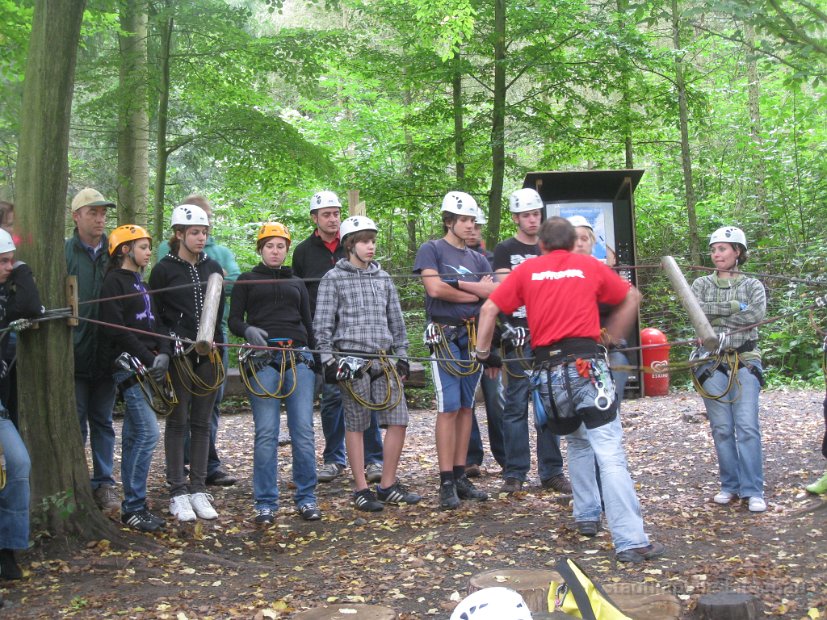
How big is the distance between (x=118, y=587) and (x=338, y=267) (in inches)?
105

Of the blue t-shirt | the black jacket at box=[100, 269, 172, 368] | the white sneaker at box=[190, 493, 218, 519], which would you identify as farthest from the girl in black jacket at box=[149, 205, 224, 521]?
the blue t-shirt

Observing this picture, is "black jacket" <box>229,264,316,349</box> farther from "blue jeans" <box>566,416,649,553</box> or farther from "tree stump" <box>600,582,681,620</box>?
"tree stump" <box>600,582,681,620</box>

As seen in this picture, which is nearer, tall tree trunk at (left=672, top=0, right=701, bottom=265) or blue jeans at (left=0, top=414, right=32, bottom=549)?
Result: blue jeans at (left=0, top=414, right=32, bottom=549)

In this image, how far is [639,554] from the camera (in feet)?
17.0

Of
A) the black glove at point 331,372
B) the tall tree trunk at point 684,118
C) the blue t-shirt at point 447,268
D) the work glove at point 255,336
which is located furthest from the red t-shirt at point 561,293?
the tall tree trunk at point 684,118

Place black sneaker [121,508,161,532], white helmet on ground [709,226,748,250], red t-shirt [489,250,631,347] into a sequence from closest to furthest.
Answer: red t-shirt [489,250,631,347] < black sneaker [121,508,161,532] < white helmet on ground [709,226,748,250]

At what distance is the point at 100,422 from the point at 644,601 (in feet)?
13.5

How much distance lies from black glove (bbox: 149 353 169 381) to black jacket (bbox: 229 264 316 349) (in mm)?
519

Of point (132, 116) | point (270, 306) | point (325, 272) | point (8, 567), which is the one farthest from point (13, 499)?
point (132, 116)

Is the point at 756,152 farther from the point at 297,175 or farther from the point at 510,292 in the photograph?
the point at 510,292

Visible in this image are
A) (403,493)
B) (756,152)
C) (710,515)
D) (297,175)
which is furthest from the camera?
(756,152)

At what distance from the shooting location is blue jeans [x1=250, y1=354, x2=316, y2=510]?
20.7 ft

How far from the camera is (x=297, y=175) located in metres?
12.3

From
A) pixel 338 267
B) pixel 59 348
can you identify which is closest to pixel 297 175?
pixel 338 267
